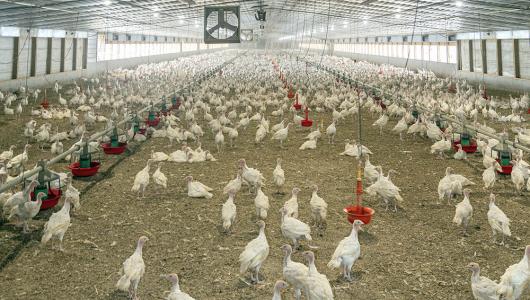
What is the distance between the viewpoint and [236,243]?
618 centimetres

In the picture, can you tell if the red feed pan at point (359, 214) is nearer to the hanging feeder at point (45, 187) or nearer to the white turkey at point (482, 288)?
the white turkey at point (482, 288)

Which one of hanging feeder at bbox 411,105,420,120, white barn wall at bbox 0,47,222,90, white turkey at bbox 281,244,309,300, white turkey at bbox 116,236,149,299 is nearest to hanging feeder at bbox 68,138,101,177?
white turkey at bbox 116,236,149,299

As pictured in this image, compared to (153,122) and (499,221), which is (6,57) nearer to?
(153,122)

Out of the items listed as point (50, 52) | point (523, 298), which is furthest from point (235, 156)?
point (50, 52)

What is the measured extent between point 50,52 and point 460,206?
2992 cm

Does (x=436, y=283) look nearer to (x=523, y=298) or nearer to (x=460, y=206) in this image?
(x=523, y=298)

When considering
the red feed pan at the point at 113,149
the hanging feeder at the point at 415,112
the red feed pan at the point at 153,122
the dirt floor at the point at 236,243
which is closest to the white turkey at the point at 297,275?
the dirt floor at the point at 236,243

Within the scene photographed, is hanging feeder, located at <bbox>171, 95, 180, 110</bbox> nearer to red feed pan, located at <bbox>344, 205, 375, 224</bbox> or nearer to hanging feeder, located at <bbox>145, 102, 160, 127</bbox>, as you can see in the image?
hanging feeder, located at <bbox>145, 102, 160, 127</bbox>

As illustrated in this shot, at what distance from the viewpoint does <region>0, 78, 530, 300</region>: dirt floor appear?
4957 millimetres

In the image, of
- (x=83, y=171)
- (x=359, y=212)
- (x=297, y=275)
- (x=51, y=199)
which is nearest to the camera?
(x=297, y=275)

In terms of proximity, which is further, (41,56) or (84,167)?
(41,56)

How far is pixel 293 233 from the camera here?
5707 millimetres

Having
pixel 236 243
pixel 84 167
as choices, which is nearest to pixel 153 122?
pixel 84 167

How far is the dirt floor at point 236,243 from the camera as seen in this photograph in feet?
16.3
